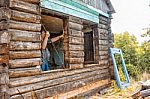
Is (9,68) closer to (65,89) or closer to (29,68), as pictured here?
(29,68)

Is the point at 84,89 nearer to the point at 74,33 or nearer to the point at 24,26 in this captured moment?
the point at 74,33

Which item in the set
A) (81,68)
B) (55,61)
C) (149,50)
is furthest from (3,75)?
(149,50)

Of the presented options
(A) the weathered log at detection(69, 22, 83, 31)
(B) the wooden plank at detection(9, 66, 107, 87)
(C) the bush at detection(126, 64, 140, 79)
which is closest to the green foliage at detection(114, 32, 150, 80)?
(C) the bush at detection(126, 64, 140, 79)

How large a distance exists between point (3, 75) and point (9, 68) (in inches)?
11.3

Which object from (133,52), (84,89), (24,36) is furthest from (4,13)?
(133,52)

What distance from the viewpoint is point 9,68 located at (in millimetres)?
5988

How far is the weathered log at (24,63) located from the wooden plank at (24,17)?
1003mm

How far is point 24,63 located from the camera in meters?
6.43

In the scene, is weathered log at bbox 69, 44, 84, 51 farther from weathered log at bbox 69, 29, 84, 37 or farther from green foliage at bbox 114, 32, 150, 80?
green foliage at bbox 114, 32, 150, 80

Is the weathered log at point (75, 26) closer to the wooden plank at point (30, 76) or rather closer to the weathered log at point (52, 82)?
the wooden plank at point (30, 76)

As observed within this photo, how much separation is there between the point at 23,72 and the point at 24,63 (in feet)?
0.74

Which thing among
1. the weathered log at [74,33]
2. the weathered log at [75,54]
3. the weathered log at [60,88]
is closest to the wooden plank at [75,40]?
the weathered log at [74,33]

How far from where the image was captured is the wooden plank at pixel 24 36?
6.11 m

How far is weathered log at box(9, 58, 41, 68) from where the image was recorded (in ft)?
19.9
